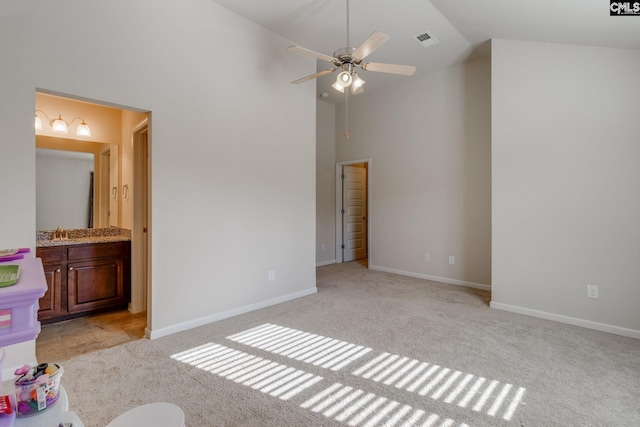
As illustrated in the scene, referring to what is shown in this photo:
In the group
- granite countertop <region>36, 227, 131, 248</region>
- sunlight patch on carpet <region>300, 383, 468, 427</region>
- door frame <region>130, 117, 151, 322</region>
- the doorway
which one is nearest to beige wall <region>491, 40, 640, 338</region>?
sunlight patch on carpet <region>300, 383, 468, 427</region>

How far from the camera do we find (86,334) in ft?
9.91

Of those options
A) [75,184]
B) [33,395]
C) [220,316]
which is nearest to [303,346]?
[220,316]

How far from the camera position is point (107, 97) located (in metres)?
2.62

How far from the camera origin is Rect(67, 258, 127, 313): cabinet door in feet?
10.9

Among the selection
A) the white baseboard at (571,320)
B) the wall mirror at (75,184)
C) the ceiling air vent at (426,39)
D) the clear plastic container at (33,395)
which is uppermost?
the ceiling air vent at (426,39)

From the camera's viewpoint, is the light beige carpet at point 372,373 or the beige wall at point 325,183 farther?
the beige wall at point 325,183

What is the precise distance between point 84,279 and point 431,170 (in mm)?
4838

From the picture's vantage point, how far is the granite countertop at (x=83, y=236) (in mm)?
3231

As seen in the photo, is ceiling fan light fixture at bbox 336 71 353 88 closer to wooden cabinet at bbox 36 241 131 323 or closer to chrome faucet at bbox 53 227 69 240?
wooden cabinet at bbox 36 241 131 323

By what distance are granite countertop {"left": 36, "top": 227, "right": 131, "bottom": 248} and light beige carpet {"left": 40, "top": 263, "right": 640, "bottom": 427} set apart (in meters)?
1.31

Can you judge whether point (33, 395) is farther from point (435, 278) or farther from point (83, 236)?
point (435, 278)

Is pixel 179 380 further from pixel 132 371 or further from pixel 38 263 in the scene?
pixel 38 263

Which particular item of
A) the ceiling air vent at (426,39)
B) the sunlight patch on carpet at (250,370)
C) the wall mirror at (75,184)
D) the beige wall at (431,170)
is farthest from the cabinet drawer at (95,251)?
the ceiling air vent at (426,39)

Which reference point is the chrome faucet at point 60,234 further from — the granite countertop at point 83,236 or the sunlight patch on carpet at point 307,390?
the sunlight patch on carpet at point 307,390
